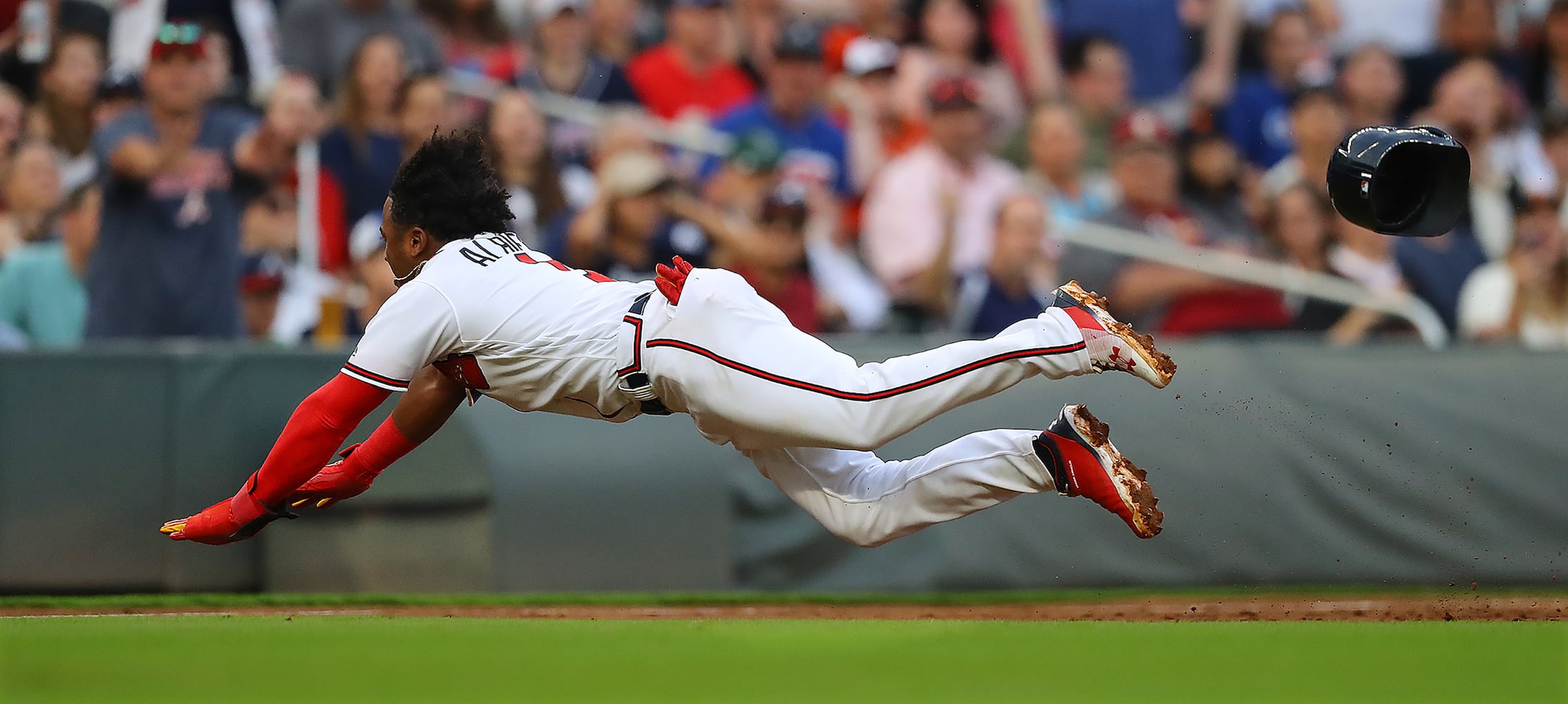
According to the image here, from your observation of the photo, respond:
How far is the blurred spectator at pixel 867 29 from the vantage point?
36.9ft

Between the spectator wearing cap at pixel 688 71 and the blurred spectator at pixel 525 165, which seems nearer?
the blurred spectator at pixel 525 165

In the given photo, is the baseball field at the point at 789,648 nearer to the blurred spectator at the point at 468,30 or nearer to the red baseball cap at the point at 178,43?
the red baseball cap at the point at 178,43

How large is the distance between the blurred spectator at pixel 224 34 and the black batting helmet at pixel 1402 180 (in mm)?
6798

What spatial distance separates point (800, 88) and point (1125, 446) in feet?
11.5

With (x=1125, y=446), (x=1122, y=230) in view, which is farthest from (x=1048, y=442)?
(x=1122, y=230)

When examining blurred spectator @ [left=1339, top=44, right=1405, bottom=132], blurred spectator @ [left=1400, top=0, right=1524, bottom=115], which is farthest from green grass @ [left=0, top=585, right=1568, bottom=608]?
blurred spectator @ [left=1400, top=0, right=1524, bottom=115]

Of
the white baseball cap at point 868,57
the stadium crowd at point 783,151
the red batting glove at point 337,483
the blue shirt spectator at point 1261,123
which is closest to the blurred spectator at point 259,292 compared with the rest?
the stadium crowd at point 783,151

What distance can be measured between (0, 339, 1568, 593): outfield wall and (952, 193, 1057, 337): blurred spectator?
73cm

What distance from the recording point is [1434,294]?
415 inches

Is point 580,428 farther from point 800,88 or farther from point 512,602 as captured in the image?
point 800,88

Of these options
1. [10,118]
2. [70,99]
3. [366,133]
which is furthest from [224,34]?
[10,118]

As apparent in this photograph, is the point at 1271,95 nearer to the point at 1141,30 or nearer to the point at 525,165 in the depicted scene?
the point at 1141,30

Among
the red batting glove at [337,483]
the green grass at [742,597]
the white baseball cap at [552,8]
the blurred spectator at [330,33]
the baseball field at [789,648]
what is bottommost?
the green grass at [742,597]

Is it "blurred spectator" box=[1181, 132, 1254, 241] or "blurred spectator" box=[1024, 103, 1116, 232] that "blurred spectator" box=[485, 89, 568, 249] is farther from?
"blurred spectator" box=[1181, 132, 1254, 241]
